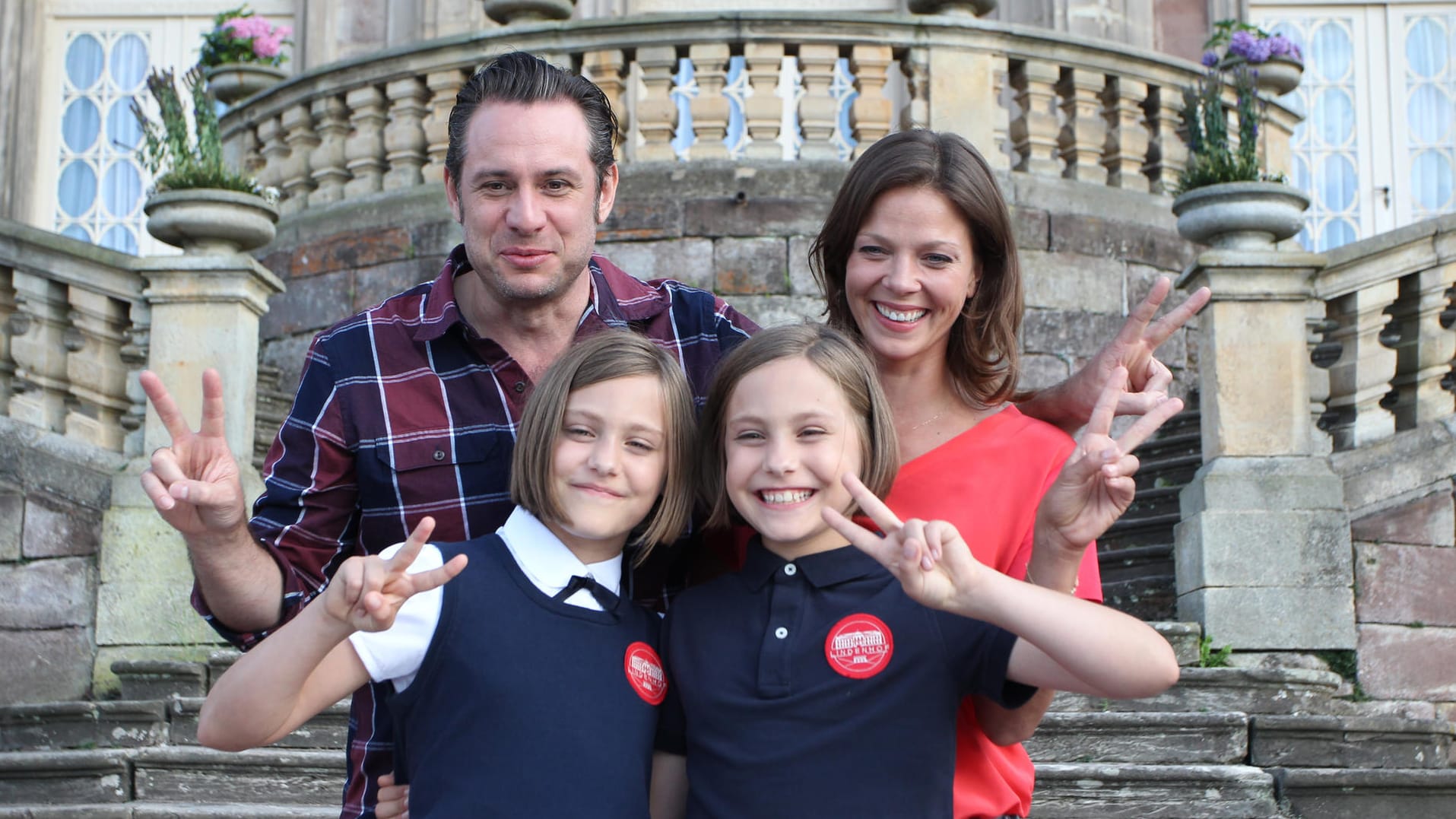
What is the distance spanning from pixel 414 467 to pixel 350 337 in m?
0.25

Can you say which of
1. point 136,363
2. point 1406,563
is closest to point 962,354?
point 1406,563

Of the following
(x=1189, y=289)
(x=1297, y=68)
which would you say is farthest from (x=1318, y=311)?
(x=1297, y=68)

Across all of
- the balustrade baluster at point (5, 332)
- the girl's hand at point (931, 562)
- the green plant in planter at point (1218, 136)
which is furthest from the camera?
the green plant in planter at point (1218, 136)

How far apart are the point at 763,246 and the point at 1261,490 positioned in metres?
3.01

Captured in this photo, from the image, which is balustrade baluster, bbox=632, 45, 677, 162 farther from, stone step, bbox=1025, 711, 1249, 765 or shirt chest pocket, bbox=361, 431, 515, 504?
shirt chest pocket, bbox=361, 431, 515, 504

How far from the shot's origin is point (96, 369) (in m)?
6.23

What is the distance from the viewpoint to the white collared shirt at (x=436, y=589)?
86.8 inches

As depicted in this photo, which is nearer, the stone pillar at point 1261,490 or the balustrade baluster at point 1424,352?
the stone pillar at point 1261,490

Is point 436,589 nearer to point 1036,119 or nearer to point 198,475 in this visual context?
point 198,475

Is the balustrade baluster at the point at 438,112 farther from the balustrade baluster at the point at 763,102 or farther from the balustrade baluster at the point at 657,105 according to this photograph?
the balustrade baluster at the point at 763,102

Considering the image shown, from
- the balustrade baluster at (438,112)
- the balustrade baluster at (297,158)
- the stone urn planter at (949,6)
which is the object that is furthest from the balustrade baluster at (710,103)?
the balustrade baluster at (297,158)

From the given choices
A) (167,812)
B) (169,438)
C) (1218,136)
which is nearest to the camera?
(167,812)

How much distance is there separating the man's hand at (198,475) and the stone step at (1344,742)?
362 cm

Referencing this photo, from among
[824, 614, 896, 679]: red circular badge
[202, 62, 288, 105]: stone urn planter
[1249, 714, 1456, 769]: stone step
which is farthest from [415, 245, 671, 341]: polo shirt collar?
[202, 62, 288, 105]: stone urn planter
